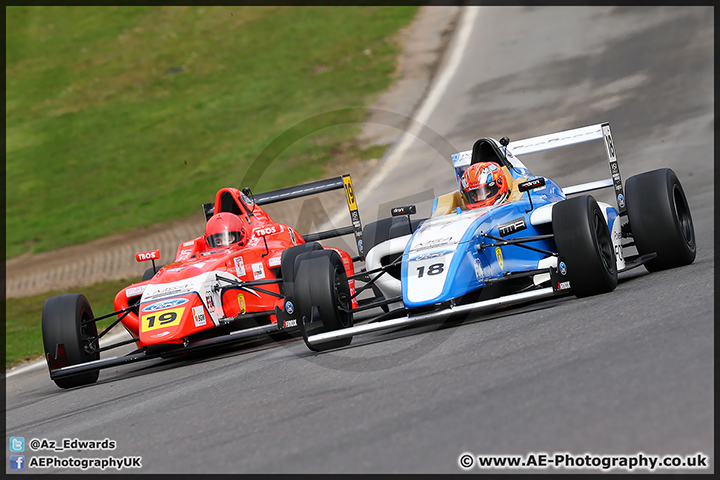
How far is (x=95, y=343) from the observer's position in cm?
1052

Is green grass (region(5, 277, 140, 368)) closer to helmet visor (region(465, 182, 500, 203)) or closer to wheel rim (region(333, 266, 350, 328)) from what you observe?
wheel rim (region(333, 266, 350, 328))

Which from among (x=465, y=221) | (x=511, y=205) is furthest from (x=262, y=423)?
(x=511, y=205)

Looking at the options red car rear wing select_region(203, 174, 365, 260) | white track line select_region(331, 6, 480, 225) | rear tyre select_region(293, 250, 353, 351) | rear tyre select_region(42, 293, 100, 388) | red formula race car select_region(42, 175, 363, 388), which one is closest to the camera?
rear tyre select_region(293, 250, 353, 351)

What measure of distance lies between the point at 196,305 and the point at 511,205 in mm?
3684

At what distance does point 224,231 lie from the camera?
11531 mm

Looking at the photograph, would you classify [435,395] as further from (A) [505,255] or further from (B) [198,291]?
(B) [198,291]

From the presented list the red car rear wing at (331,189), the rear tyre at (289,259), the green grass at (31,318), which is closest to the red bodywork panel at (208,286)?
the red car rear wing at (331,189)

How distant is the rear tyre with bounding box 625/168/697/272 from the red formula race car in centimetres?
312

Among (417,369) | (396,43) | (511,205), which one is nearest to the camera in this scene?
(417,369)

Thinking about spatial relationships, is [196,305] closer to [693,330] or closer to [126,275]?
[693,330]

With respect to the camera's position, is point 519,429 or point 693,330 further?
point 693,330

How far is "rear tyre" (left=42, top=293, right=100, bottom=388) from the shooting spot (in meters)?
10.0

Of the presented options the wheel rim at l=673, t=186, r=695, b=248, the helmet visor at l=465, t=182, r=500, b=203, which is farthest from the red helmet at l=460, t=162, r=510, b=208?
the wheel rim at l=673, t=186, r=695, b=248

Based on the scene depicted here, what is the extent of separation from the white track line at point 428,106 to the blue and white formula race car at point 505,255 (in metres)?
10.4
